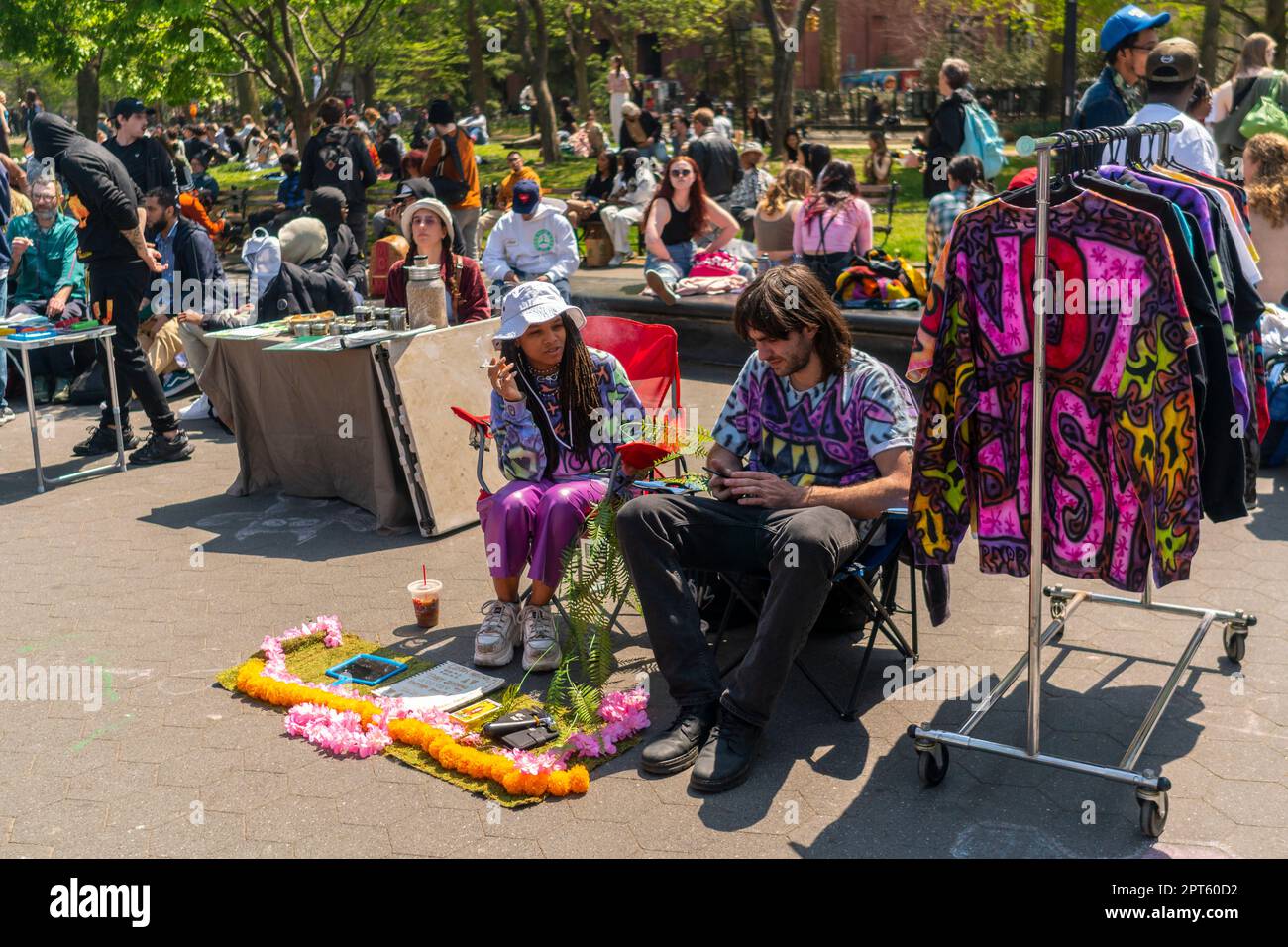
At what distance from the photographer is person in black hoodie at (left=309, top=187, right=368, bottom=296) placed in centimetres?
1002

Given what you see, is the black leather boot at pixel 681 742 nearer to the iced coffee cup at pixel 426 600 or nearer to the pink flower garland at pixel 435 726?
the pink flower garland at pixel 435 726

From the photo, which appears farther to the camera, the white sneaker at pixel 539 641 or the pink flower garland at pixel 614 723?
the white sneaker at pixel 539 641

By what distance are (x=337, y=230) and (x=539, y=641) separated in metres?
6.41

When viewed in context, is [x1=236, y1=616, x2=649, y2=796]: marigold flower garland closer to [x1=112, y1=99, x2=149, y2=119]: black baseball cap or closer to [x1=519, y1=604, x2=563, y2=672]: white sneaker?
[x1=519, y1=604, x2=563, y2=672]: white sneaker

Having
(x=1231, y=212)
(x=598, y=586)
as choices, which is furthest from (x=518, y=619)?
(x=1231, y=212)

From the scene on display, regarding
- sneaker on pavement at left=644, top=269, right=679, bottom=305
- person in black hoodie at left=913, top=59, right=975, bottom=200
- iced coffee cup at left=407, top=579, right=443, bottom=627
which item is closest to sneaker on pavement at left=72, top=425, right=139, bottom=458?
iced coffee cup at left=407, top=579, right=443, bottom=627

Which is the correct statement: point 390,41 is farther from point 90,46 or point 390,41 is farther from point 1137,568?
point 1137,568

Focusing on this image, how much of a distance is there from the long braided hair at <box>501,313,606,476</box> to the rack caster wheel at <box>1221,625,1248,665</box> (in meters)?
2.33

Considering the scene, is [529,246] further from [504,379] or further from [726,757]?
[726,757]

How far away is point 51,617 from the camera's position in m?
5.62

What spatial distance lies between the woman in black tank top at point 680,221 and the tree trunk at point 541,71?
13.3 meters

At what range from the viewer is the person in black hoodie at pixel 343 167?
12594 millimetres

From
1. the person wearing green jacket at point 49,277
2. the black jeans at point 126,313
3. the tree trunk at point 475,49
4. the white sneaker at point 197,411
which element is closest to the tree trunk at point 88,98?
the tree trunk at point 475,49
